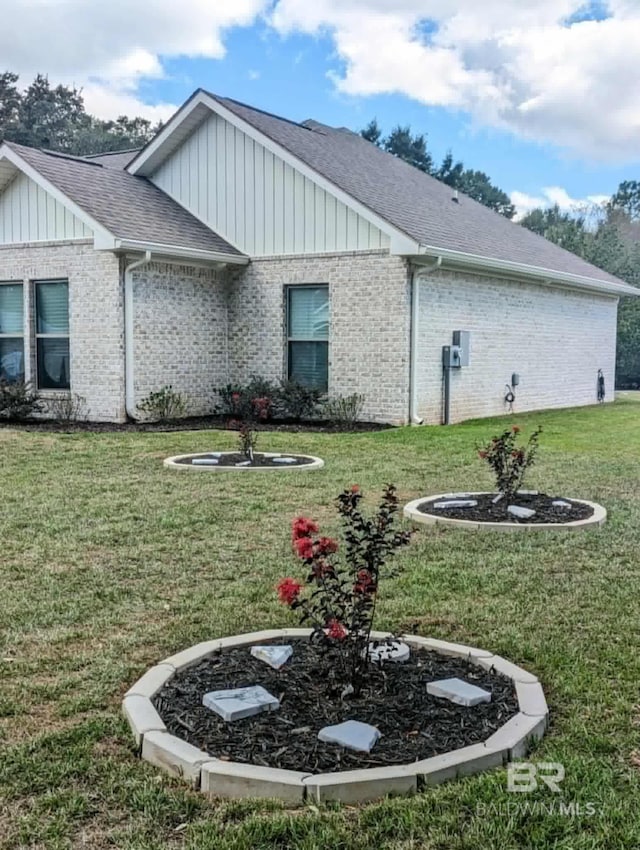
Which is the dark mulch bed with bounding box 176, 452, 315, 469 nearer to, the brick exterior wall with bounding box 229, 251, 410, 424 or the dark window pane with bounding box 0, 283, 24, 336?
the brick exterior wall with bounding box 229, 251, 410, 424

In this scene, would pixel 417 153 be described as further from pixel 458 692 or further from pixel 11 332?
pixel 458 692

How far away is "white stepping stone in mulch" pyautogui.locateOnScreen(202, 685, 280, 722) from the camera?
9.66 feet

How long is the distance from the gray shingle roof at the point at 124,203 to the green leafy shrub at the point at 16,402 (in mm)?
2933

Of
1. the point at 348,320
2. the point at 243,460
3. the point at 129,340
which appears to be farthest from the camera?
the point at 348,320

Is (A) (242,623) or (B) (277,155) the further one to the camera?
(B) (277,155)

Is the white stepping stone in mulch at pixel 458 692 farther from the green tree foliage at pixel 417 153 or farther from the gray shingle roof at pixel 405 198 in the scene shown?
the green tree foliage at pixel 417 153

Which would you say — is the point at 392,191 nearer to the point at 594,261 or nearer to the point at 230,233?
the point at 230,233

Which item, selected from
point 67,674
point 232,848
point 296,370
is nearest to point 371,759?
point 232,848

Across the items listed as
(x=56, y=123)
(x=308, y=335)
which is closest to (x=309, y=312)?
(x=308, y=335)

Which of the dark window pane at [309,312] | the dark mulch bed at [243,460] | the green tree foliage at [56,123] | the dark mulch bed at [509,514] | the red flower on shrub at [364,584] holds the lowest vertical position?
the dark mulch bed at [509,514]

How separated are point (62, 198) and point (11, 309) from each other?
7.67ft

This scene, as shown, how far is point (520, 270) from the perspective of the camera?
49.2ft

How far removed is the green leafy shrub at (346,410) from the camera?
13141 mm

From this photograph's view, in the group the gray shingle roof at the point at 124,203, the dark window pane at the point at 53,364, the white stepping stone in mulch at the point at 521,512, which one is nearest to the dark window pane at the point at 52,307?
the dark window pane at the point at 53,364
